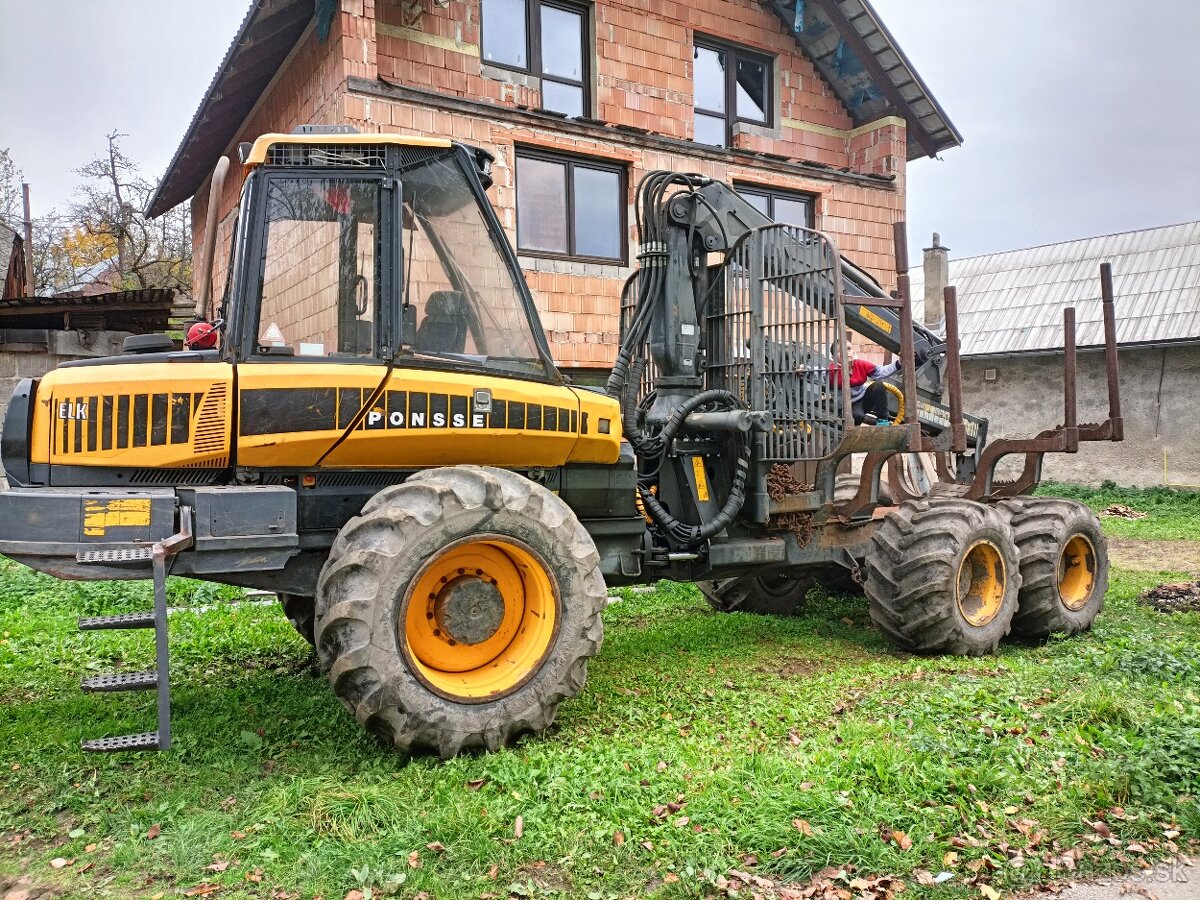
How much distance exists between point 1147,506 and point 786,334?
1451 cm

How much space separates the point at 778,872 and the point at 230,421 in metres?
3.27

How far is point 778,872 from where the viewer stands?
379 centimetres

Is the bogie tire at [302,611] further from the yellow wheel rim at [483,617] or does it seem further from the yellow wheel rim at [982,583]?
the yellow wheel rim at [982,583]

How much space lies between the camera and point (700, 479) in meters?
7.15

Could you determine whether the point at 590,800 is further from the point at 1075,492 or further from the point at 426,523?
the point at 1075,492

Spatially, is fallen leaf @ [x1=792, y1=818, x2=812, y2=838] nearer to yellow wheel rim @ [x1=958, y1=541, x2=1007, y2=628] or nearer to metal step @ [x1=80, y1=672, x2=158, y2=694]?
metal step @ [x1=80, y1=672, x2=158, y2=694]

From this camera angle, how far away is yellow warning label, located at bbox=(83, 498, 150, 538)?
4.54 m

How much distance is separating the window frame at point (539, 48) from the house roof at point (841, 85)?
2.83 m

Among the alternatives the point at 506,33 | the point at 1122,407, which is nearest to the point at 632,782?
the point at 506,33

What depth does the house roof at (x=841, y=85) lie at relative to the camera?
13148 millimetres

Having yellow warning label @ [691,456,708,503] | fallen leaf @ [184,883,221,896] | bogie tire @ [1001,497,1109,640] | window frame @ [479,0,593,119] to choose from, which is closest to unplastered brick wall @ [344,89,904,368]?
window frame @ [479,0,593,119]

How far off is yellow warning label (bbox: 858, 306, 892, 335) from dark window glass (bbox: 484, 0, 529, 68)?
20.5 feet

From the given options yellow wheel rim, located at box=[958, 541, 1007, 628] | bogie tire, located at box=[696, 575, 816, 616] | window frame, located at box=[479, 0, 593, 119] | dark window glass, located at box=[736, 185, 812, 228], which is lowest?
bogie tire, located at box=[696, 575, 816, 616]

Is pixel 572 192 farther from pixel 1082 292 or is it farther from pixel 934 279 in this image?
pixel 1082 292
